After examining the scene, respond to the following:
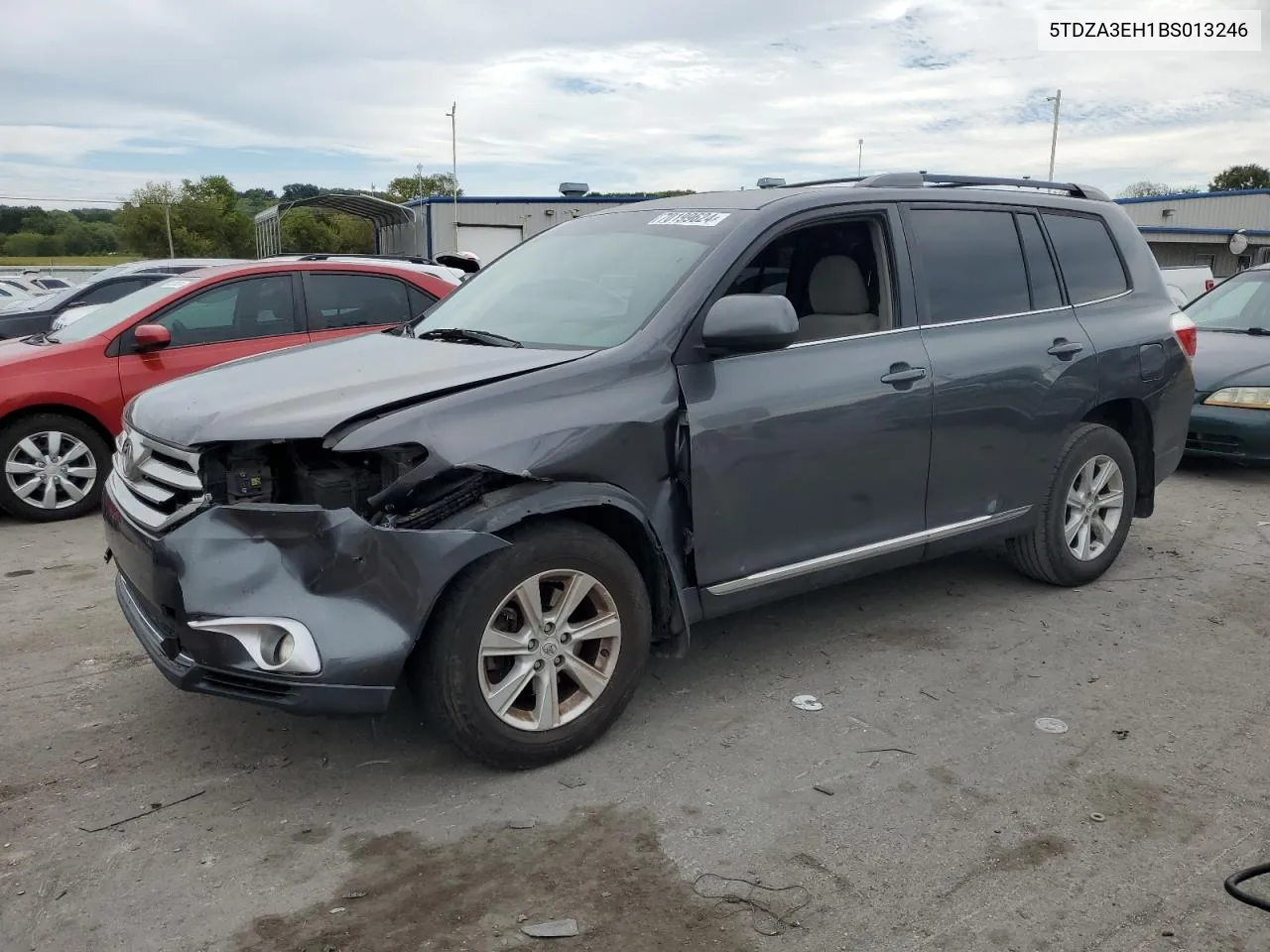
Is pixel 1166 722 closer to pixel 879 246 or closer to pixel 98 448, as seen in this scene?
pixel 879 246

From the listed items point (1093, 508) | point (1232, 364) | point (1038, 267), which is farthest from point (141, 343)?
point (1232, 364)

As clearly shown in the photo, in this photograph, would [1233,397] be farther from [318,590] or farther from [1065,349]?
[318,590]

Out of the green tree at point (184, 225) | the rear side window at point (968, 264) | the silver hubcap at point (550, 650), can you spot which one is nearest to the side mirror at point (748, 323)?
the silver hubcap at point (550, 650)

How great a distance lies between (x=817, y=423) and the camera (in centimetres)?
396

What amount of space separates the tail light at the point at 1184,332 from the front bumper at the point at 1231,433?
2362mm

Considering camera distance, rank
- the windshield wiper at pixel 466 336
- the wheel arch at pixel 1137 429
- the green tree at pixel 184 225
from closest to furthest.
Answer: the windshield wiper at pixel 466 336 < the wheel arch at pixel 1137 429 < the green tree at pixel 184 225

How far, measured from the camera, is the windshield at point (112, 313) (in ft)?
24.0

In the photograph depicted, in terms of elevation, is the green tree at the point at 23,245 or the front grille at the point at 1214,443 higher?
the green tree at the point at 23,245

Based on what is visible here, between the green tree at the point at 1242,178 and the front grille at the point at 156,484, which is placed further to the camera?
the green tree at the point at 1242,178

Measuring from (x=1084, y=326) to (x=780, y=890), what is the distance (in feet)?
11.1

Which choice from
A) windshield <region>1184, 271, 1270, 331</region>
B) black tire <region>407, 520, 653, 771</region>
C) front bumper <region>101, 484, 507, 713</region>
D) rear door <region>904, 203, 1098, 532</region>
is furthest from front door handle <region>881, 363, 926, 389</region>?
windshield <region>1184, 271, 1270, 331</region>

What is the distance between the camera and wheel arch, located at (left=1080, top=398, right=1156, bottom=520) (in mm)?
5344

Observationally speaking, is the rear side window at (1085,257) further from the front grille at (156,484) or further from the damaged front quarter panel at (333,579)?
the front grille at (156,484)

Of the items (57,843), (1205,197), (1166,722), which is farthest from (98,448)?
(1205,197)
